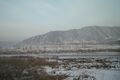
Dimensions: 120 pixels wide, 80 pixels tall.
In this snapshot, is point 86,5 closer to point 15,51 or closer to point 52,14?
point 52,14

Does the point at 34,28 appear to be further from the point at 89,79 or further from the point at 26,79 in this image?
the point at 89,79

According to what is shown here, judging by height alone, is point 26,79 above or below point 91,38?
below

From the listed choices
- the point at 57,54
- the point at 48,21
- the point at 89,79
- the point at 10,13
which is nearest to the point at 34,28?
the point at 48,21

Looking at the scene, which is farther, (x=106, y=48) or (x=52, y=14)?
(x=106, y=48)

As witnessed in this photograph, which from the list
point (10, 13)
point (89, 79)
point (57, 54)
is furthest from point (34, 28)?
Answer: point (89, 79)

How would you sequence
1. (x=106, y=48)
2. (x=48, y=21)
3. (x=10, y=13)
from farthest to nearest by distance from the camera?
(x=106, y=48)
(x=48, y=21)
(x=10, y=13)

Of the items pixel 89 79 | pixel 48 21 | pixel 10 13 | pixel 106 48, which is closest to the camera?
pixel 89 79

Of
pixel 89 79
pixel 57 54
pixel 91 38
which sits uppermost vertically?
pixel 91 38
